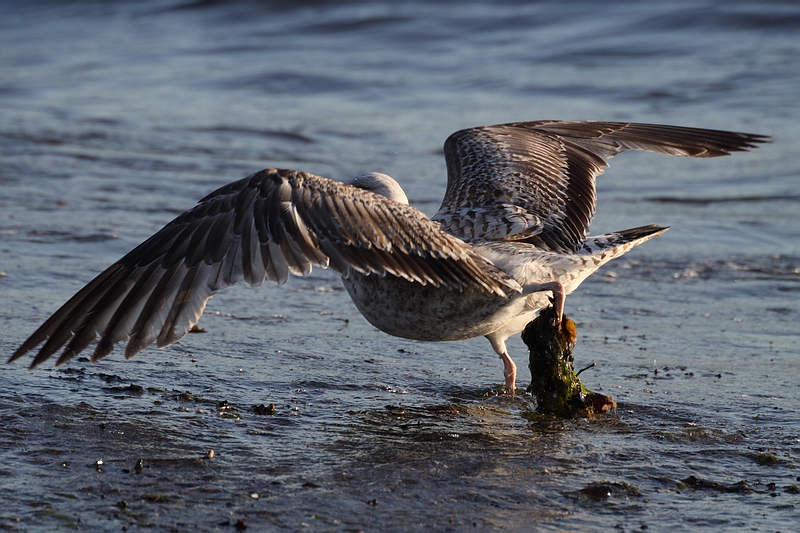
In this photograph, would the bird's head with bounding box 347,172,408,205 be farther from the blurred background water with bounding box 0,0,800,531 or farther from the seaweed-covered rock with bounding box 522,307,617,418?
the seaweed-covered rock with bounding box 522,307,617,418

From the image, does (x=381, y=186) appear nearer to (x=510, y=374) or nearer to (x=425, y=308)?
(x=425, y=308)

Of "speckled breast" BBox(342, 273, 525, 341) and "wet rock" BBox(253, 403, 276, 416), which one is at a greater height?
"speckled breast" BBox(342, 273, 525, 341)

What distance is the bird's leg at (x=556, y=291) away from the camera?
4832 millimetres

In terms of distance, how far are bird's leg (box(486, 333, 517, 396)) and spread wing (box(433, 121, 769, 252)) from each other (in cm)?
49

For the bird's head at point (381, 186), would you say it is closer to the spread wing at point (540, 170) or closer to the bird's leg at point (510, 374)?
the spread wing at point (540, 170)

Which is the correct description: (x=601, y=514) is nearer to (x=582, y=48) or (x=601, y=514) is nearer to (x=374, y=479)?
(x=374, y=479)

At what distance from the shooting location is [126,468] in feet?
12.4

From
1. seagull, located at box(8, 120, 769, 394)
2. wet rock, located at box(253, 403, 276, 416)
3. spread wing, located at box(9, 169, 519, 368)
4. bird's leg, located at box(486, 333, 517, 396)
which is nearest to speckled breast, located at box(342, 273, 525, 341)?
seagull, located at box(8, 120, 769, 394)

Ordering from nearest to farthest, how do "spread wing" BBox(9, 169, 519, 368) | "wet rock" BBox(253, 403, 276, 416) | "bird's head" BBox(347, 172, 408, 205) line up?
1. "spread wing" BBox(9, 169, 519, 368)
2. "wet rock" BBox(253, 403, 276, 416)
3. "bird's head" BBox(347, 172, 408, 205)

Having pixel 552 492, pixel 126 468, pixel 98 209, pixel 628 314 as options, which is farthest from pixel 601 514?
pixel 98 209

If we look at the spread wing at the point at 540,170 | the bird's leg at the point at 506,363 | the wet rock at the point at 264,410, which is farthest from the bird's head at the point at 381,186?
the wet rock at the point at 264,410

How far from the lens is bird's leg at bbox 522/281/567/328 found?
4.83m

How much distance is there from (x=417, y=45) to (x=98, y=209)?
1024cm

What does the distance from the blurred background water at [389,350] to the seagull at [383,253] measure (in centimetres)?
36
